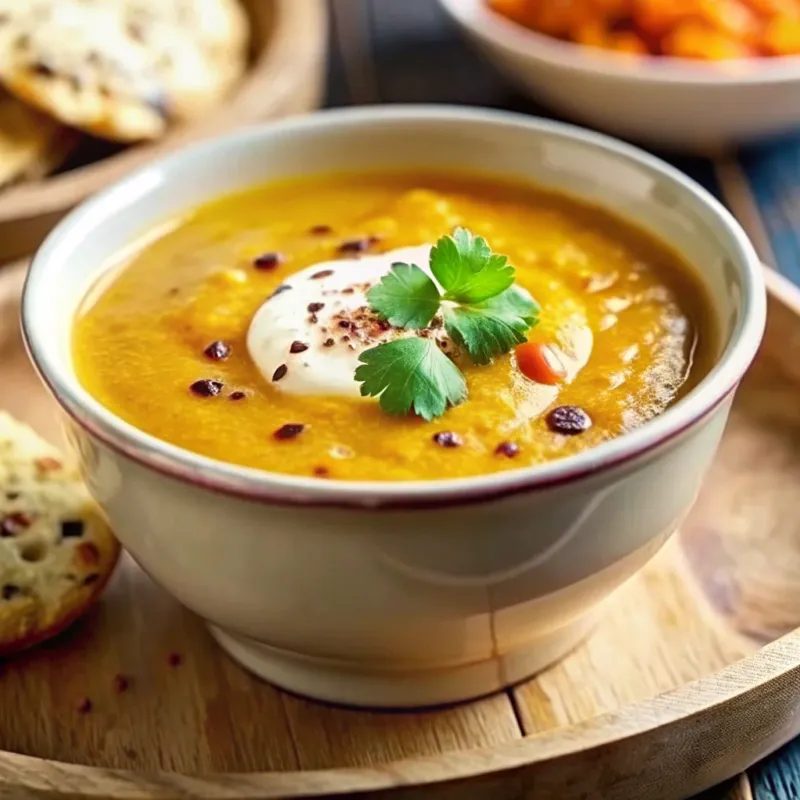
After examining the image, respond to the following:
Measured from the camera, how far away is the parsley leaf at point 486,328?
1.89m

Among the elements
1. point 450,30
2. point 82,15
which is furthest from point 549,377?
point 450,30

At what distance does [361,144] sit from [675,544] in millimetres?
943

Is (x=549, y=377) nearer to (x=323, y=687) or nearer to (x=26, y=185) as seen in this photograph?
(x=323, y=687)

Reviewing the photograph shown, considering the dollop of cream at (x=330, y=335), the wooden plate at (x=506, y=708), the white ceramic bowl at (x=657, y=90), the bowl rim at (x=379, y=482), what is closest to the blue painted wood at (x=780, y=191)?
the white ceramic bowl at (x=657, y=90)

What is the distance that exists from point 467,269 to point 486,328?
0.12 m

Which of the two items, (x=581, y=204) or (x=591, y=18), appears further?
(x=591, y=18)

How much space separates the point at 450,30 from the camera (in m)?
4.32

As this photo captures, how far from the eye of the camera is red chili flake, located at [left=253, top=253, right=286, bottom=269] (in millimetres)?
2252

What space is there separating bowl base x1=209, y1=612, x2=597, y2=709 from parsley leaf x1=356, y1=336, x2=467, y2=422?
0.37m

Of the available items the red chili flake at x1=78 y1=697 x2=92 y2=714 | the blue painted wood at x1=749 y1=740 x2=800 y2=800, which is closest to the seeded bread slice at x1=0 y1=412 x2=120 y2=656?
the red chili flake at x1=78 y1=697 x2=92 y2=714

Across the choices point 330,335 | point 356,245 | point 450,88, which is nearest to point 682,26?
point 450,88

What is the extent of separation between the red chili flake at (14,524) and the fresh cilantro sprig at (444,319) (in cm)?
63

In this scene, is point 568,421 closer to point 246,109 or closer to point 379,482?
point 379,482

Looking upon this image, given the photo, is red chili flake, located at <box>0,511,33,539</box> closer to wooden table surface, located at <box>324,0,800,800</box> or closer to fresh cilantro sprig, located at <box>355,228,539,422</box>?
fresh cilantro sprig, located at <box>355,228,539,422</box>
